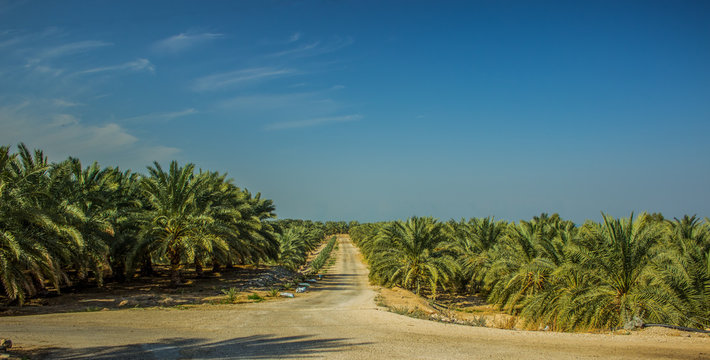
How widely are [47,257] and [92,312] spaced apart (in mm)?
2418

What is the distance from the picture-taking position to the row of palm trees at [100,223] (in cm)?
1316

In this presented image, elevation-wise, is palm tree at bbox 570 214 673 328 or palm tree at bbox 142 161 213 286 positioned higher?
palm tree at bbox 142 161 213 286

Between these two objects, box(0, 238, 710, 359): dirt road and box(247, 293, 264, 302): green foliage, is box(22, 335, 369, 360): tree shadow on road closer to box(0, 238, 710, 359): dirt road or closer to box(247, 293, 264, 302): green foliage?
box(0, 238, 710, 359): dirt road

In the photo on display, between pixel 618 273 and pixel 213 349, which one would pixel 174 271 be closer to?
pixel 213 349

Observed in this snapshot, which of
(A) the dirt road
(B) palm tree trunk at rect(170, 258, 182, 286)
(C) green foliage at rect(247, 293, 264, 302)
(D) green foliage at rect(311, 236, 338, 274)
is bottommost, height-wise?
(D) green foliage at rect(311, 236, 338, 274)

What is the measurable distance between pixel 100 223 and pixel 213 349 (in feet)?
34.4

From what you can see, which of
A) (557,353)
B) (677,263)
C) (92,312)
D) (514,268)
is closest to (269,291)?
(92,312)

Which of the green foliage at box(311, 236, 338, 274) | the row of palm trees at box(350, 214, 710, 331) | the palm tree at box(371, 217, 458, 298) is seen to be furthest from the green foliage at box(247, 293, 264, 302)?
the green foliage at box(311, 236, 338, 274)

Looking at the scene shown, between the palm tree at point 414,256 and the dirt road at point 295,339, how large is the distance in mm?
10599

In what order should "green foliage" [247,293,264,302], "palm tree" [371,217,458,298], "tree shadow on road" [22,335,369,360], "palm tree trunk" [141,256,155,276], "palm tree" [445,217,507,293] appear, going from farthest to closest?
"palm tree" [445,217,507,293], "palm tree trunk" [141,256,155,276], "palm tree" [371,217,458,298], "green foliage" [247,293,264,302], "tree shadow on road" [22,335,369,360]

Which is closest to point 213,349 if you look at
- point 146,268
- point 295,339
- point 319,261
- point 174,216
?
point 295,339

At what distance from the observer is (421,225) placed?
25516 millimetres

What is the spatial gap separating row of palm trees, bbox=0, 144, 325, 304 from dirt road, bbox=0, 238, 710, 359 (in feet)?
8.20

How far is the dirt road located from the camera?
8.90 meters
